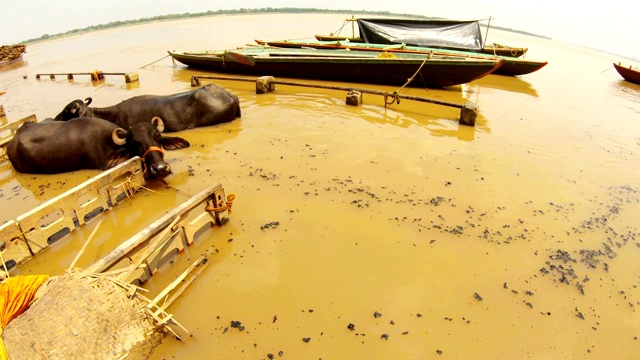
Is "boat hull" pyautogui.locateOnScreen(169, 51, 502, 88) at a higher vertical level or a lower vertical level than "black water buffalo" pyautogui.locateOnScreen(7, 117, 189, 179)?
higher

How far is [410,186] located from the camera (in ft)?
Result: 15.9

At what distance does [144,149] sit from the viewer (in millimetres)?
4969

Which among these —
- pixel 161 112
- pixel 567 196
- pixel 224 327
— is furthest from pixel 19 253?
pixel 567 196

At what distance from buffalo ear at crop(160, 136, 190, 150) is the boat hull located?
6318mm

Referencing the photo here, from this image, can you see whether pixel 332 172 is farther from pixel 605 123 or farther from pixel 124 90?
pixel 124 90

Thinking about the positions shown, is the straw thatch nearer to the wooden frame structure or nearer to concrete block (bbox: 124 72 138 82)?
the wooden frame structure

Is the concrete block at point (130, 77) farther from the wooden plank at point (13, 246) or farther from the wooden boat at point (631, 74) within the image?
the wooden boat at point (631, 74)

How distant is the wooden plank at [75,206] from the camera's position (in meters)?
3.46

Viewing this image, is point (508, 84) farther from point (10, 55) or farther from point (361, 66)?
point (10, 55)

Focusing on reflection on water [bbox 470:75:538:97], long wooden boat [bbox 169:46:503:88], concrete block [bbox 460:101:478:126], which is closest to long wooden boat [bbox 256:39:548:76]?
reflection on water [bbox 470:75:538:97]

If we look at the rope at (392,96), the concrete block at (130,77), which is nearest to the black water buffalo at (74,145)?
the rope at (392,96)

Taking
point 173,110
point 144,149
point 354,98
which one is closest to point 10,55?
point 173,110

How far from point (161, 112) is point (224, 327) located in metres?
5.49

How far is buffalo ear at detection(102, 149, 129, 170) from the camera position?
5.05 metres
